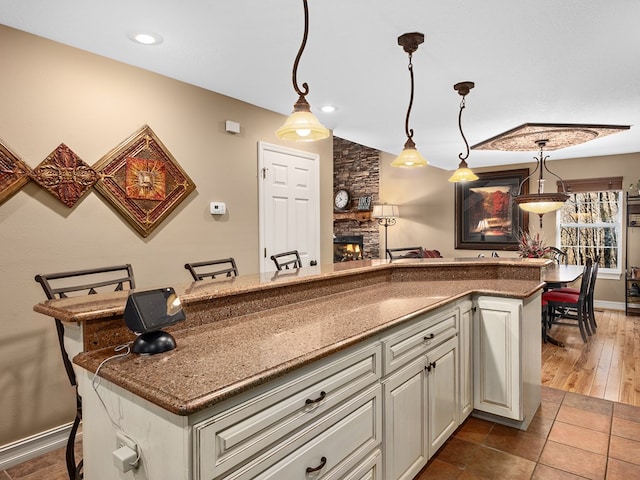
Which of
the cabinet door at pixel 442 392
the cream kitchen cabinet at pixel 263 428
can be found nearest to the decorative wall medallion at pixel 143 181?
the cream kitchen cabinet at pixel 263 428

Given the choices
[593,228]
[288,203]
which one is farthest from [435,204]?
[288,203]

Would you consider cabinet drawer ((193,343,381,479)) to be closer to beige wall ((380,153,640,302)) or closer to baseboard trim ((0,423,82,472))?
baseboard trim ((0,423,82,472))

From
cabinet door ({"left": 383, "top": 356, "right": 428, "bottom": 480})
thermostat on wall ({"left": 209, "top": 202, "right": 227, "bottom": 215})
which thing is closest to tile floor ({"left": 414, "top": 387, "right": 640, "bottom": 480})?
cabinet door ({"left": 383, "top": 356, "right": 428, "bottom": 480})

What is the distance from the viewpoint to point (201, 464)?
3.18 ft

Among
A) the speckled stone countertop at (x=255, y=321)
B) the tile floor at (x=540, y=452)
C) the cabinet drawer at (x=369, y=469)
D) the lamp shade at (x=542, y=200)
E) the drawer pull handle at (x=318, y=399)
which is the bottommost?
the tile floor at (x=540, y=452)

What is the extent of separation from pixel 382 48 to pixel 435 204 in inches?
227

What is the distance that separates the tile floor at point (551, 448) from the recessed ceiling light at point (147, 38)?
2934 mm

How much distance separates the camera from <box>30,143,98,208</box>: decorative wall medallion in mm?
2456

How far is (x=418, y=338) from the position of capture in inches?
76.0

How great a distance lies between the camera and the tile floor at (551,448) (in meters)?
2.11

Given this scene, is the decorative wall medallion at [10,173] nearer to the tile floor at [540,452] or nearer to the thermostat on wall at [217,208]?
the thermostat on wall at [217,208]

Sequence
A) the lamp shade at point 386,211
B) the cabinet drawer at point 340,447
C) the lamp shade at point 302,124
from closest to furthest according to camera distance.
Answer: the cabinet drawer at point 340,447, the lamp shade at point 302,124, the lamp shade at point 386,211

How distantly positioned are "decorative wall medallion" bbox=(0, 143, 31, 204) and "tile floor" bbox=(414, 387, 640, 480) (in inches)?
109

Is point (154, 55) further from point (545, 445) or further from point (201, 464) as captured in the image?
point (545, 445)
